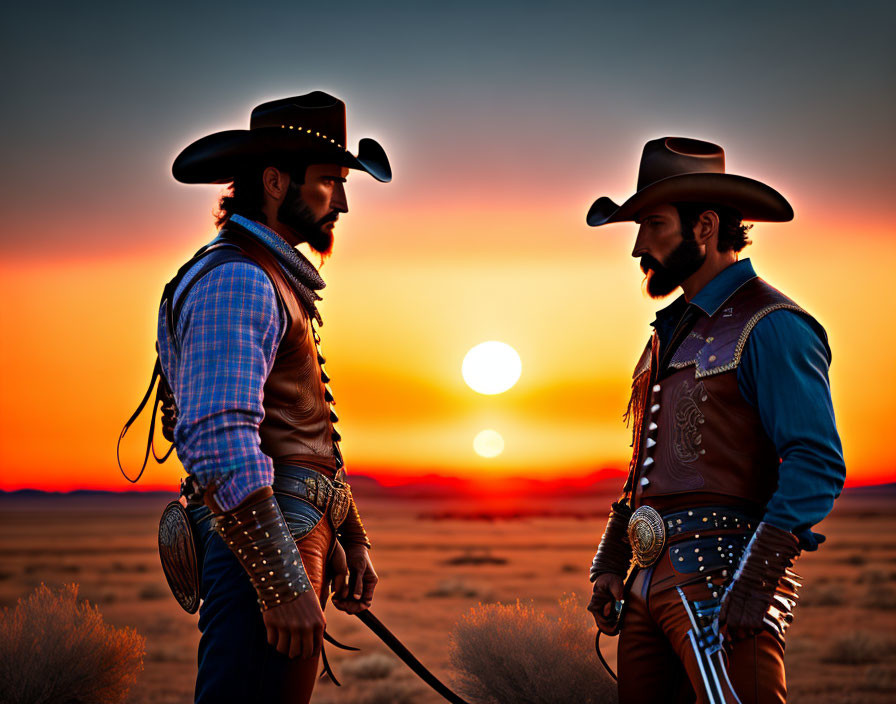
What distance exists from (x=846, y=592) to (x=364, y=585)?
142 feet

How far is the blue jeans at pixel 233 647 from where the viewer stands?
295 cm

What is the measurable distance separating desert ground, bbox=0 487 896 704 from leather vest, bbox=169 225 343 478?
190 cm

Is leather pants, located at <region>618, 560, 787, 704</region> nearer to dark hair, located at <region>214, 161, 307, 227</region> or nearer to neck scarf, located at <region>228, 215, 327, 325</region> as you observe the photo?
neck scarf, located at <region>228, 215, 327, 325</region>

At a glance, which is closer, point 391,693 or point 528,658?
point 528,658

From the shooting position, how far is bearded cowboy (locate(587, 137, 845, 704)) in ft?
10.8

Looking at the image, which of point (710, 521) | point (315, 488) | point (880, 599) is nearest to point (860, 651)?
point (880, 599)

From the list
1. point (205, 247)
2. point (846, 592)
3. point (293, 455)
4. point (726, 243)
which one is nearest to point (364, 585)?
point (293, 455)

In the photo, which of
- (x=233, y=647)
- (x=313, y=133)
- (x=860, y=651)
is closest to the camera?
(x=233, y=647)

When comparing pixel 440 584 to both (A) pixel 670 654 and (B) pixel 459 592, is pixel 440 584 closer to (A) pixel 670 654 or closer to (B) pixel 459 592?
(B) pixel 459 592

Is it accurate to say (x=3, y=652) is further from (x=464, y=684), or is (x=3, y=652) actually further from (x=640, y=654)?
(x=640, y=654)

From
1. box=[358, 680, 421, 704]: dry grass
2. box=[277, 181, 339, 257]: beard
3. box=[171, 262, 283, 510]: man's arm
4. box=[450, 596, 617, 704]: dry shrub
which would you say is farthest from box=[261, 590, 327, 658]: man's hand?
box=[358, 680, 421, 704]: dry grass

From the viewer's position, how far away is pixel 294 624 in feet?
9.45

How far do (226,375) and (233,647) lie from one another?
2.93 ft

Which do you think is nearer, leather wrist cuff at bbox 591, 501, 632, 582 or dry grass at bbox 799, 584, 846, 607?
leather wrist cuff at bbox 591, 501, 632, 582
